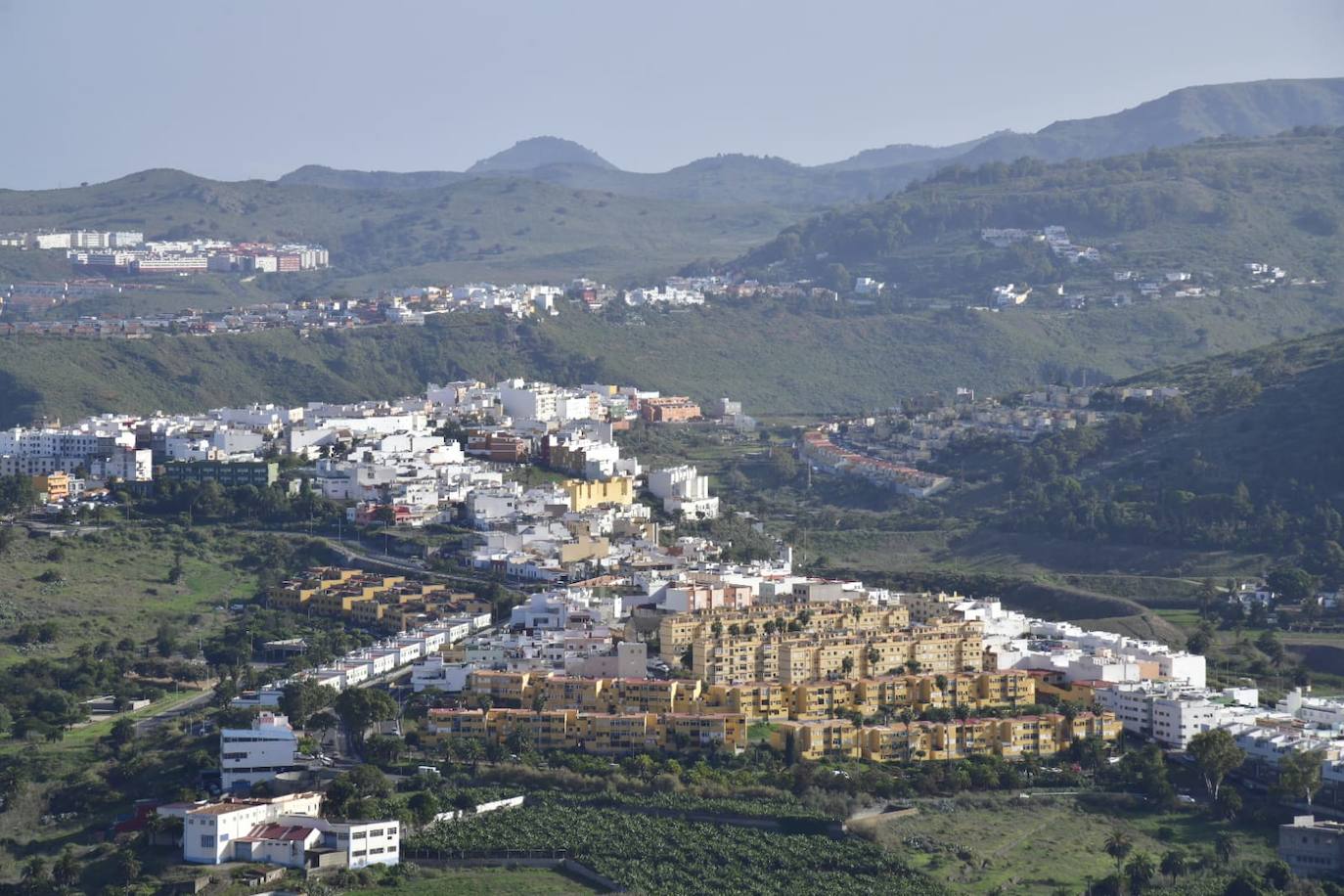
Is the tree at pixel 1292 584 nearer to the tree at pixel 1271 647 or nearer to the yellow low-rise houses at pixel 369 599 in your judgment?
the tree at pixel 1271 647

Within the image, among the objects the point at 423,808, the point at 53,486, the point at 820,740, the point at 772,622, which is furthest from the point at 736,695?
the point at 53,486

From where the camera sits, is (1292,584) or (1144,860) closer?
(1144,860)

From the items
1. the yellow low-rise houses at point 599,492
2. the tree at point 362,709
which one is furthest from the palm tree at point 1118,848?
the yellow low-rise houses at point 599,492

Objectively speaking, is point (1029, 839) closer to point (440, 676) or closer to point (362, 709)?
point (362, 709)

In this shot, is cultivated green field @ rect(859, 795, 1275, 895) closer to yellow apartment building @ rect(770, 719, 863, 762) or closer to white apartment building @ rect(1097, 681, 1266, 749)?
yellow apartment building @ rect(770, 719, 863, 762)

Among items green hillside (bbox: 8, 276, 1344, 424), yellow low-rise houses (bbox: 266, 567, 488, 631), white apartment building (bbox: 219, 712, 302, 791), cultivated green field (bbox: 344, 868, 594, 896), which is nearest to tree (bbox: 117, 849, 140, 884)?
cultivated green field (bbox: 344, 868, 594, 896)

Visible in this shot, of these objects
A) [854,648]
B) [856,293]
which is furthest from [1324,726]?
[856,293]

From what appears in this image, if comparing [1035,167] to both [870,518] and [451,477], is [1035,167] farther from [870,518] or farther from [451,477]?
[451,477]

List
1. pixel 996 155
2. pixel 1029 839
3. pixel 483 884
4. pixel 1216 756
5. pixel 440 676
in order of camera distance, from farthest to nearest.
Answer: pixel 996 155, pixel 440 676, pixel 1216 756, pixel 1029 839, pixel 483 884
